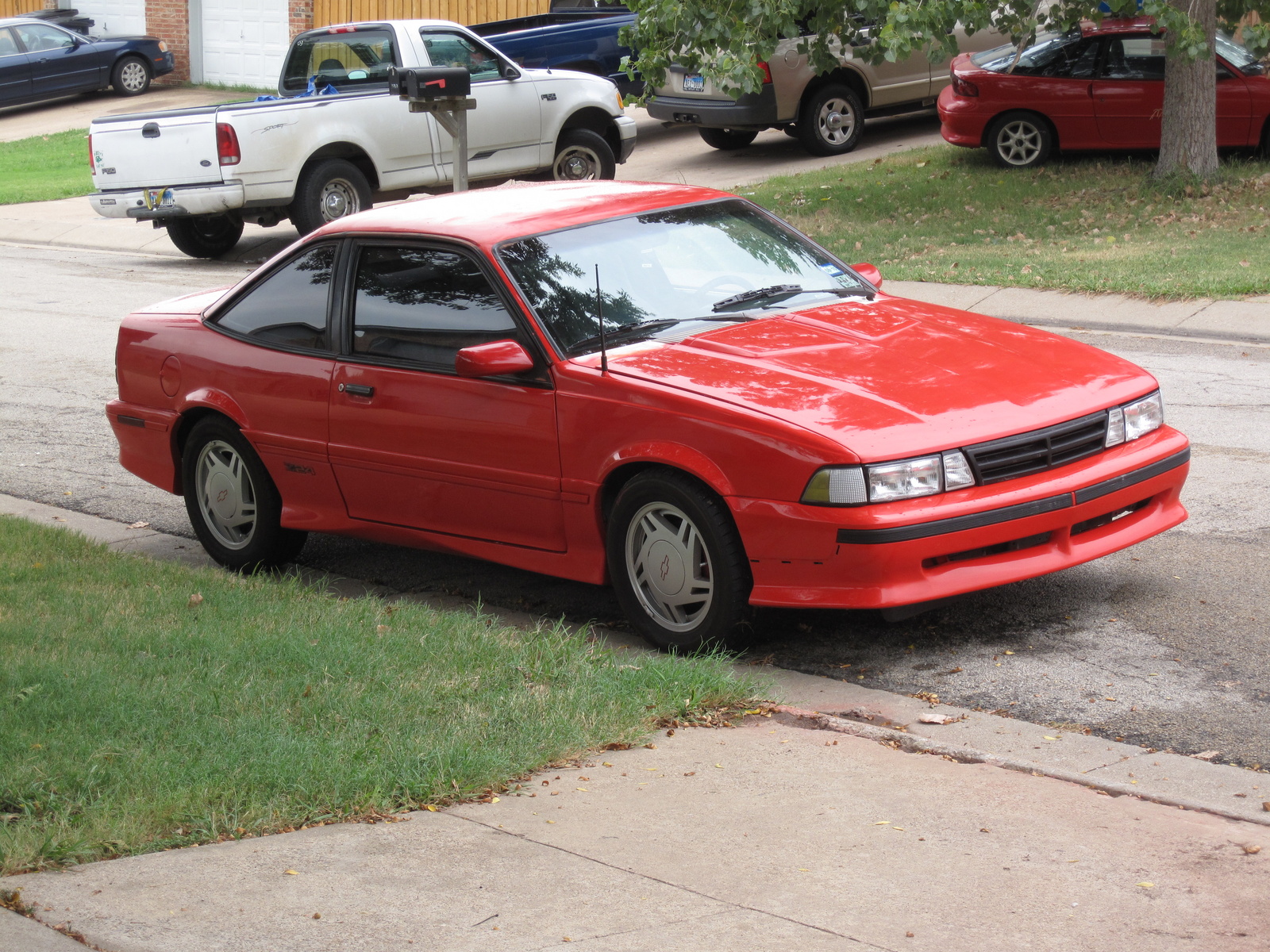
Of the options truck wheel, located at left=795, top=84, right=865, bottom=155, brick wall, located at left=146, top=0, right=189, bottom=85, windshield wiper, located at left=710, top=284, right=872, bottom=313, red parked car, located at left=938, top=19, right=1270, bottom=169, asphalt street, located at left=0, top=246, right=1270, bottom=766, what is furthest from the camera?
brick wall, located at left=146, top=0, right=189, bottom=85

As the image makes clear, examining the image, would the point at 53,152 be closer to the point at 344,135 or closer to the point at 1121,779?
the point at 344,135

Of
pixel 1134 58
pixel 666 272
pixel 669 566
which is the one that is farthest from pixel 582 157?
pixel 669 566

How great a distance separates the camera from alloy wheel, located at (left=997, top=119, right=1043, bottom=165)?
1753 cm

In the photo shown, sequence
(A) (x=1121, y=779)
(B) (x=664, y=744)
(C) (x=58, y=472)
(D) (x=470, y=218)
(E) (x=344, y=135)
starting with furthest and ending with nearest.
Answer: (E) (x=344, y=135) → (C) (x=58, y=472) → (D) (x=470, y=218) → (B) (x=664, y=744) → (A) (x=1121, y=779)

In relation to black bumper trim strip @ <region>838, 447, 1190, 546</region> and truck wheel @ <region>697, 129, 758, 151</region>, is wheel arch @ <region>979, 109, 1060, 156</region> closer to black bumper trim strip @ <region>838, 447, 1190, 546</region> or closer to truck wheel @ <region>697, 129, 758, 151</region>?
truck wheel @ <region>697, 129, 758, 151</region>

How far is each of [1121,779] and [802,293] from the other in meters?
2.75

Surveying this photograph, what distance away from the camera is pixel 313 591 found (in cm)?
680

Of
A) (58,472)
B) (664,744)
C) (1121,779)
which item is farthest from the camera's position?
(58,472)

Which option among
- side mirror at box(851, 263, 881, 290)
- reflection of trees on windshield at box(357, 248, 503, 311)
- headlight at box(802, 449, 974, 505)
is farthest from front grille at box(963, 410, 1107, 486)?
reflection of trees on windshield at box(357, 248, 503, 311)

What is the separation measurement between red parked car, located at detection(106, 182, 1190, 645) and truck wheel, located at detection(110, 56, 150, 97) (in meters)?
27.2

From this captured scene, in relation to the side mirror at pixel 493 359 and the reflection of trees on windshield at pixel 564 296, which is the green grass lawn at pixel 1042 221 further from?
the side mirror at pixel 493 359

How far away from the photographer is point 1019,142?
17656 millimetres

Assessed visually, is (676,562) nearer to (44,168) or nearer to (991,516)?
(991,516)

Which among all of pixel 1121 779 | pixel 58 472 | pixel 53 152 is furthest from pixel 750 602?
pixel 53 152
